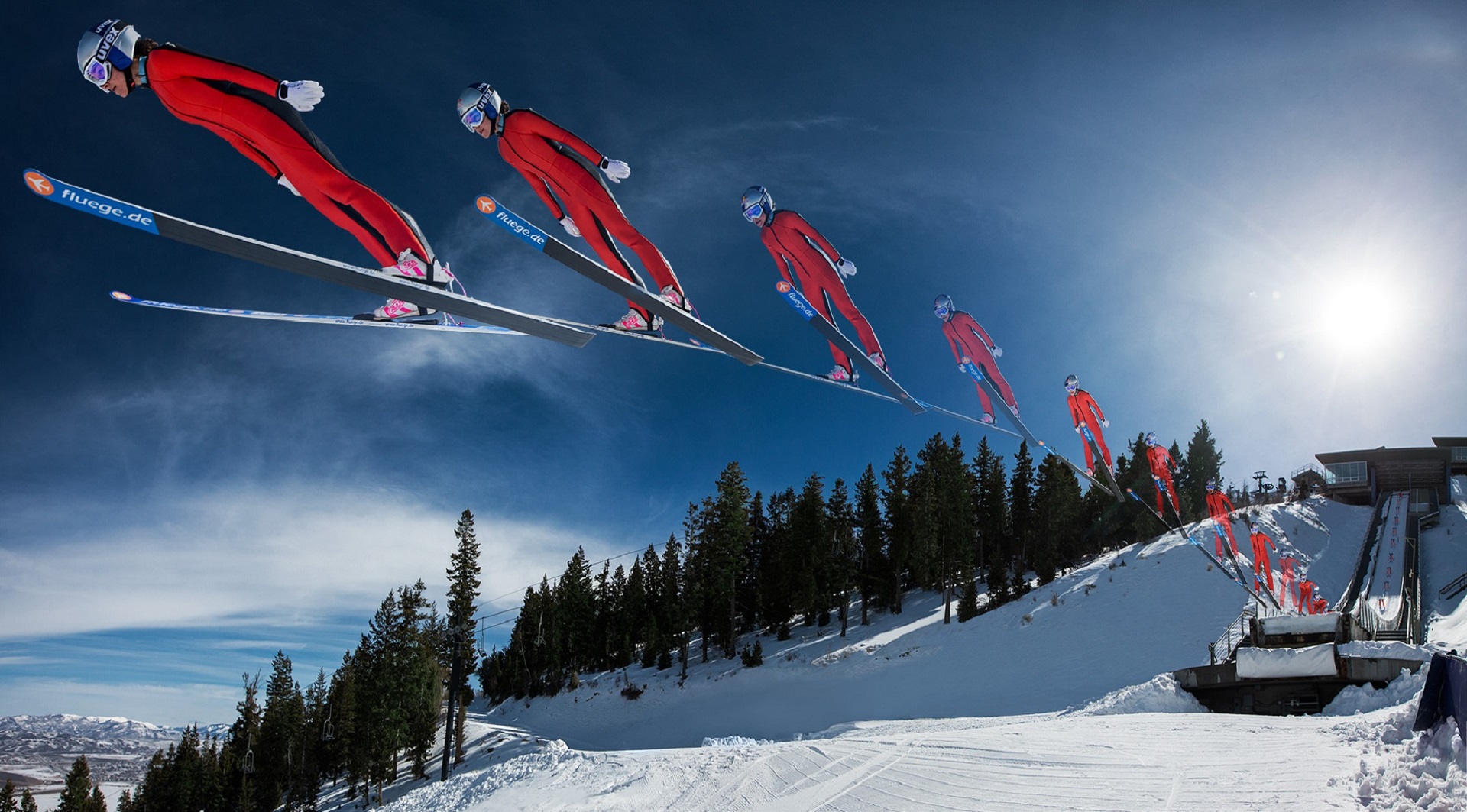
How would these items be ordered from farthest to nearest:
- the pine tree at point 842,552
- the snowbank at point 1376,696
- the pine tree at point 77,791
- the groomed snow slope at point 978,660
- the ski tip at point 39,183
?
the pine tree at point 77,791
the pine tree at point 842,552
the groomed snow slope at point 978,660
the snowbank at point 1376,696
the ski tip at point 39,183

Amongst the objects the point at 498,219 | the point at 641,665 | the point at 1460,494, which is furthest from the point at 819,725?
the point at 1460,494

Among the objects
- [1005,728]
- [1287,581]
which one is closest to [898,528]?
[1287,581]

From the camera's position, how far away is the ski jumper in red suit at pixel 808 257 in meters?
8.27

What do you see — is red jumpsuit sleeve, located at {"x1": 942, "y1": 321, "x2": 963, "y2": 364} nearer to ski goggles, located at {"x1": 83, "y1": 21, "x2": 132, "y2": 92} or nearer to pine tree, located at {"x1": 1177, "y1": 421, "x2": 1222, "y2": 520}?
ski goggles, located at {"x1": 83, "y1": 21, "x2": 132, "y2": 92}

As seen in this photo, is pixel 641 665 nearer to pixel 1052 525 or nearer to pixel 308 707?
pixel 308 707

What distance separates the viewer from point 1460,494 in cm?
5641

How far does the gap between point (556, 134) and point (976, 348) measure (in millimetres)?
7693

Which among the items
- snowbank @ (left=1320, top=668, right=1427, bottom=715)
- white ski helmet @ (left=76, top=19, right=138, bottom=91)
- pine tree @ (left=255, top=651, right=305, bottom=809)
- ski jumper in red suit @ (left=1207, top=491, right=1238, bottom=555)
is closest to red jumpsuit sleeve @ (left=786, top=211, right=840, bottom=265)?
white ski helmet @ (left=76, top=19, right=138, bottom=91)

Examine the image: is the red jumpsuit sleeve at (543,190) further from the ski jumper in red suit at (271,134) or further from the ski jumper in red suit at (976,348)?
the ski jumper in red suit at (976,348)

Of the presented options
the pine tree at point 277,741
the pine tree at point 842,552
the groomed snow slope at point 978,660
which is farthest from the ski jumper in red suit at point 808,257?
the pine tree at point 277,741

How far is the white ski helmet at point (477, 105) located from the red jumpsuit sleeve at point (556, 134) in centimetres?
23

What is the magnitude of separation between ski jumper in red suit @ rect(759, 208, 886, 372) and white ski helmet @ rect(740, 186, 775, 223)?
0.10 m

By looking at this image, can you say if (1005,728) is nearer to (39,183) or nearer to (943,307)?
(943,307)

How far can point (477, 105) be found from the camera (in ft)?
18.7
